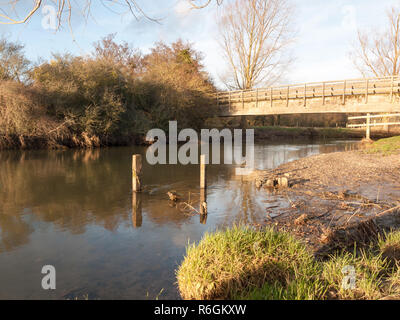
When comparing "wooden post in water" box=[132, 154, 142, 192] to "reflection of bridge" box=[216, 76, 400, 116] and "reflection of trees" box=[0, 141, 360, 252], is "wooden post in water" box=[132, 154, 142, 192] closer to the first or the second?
"reflection of trees" box=[0, 141, 360, 252]

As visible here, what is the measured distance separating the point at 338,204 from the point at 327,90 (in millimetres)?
18303

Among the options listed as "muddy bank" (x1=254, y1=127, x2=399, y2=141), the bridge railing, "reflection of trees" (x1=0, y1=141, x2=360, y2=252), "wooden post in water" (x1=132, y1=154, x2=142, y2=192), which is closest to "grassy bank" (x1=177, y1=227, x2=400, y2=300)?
"reflection of trees" (x1=0, y1=141, x2=360, y2=252)

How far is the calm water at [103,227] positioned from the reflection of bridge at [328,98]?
576 inches

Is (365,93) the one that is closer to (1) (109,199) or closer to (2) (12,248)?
(1) (109,199)

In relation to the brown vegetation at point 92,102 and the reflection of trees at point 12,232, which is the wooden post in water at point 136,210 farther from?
the brown vegetation at point 92,102

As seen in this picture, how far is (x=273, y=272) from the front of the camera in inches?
155

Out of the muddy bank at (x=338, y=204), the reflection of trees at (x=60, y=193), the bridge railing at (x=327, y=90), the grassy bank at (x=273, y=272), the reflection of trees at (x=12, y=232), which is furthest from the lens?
the bridge railing at (x=327, y=90)

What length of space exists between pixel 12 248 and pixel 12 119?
1810cm

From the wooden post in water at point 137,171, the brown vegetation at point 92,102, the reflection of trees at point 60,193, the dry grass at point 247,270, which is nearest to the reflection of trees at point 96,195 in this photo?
→ the reflection of trees at point 60,193

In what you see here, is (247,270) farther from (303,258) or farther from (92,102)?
(92,102)

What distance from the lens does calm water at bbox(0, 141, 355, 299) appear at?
4.55 metres

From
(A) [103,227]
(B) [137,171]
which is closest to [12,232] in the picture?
(A) [103,227]

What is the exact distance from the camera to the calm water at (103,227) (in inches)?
179

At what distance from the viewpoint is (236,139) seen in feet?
121
